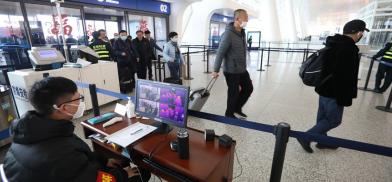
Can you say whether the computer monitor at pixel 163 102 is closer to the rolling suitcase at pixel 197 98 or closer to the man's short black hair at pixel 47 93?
the man's short black hair at pixel 47 93

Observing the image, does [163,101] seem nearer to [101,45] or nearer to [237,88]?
[237,88]

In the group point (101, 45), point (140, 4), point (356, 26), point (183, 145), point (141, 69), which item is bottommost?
point (141, 69)

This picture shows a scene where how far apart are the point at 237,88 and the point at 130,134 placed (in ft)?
5.95

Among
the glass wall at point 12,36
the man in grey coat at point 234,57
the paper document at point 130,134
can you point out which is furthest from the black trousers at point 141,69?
the paper document at point 130,134

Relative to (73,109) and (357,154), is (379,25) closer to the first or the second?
(357,154)

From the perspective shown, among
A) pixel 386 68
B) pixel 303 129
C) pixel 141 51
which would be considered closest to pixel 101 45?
pixel 141 51

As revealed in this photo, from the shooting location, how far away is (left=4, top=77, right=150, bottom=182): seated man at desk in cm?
83

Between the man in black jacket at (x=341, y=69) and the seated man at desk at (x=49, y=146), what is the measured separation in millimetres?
2092

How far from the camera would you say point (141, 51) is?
543 centimetres

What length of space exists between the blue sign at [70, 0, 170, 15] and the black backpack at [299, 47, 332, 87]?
585 centimetres

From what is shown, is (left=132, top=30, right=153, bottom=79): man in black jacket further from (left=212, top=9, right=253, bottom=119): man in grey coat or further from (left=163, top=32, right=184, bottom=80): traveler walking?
(left=212, top=9, right=253, bottom=119): man in grey coat

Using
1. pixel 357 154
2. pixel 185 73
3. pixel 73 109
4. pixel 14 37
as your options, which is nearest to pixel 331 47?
pixel 357 154

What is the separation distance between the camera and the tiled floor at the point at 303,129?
1.94 metres

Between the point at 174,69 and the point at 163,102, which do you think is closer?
the point at 163,102
